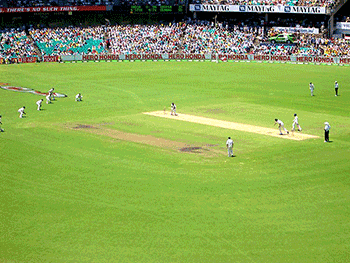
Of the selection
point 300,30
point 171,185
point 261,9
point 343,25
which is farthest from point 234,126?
point 261,9

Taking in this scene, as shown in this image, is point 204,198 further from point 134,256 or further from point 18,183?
point 18,183

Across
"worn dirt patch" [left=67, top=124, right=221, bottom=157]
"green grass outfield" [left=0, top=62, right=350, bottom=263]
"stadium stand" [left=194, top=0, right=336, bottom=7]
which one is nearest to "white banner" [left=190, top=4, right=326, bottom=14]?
"stadium stand" [left=194, top=0, right=336, bottom=7]

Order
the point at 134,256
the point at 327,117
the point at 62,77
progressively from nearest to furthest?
the point at 134,256, the point at 327,117, the point at 62,77

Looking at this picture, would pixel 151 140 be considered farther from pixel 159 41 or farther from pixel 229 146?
pixel 159 41

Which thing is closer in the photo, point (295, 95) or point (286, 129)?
point (286, 129)

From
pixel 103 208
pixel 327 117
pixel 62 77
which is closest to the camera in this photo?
pixel 103 208

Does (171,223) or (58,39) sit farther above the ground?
(58,39)

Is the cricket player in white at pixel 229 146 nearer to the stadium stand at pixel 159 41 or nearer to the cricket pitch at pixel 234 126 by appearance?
the cricket pitch at pixel 234 126

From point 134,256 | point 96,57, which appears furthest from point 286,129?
point 96,57
